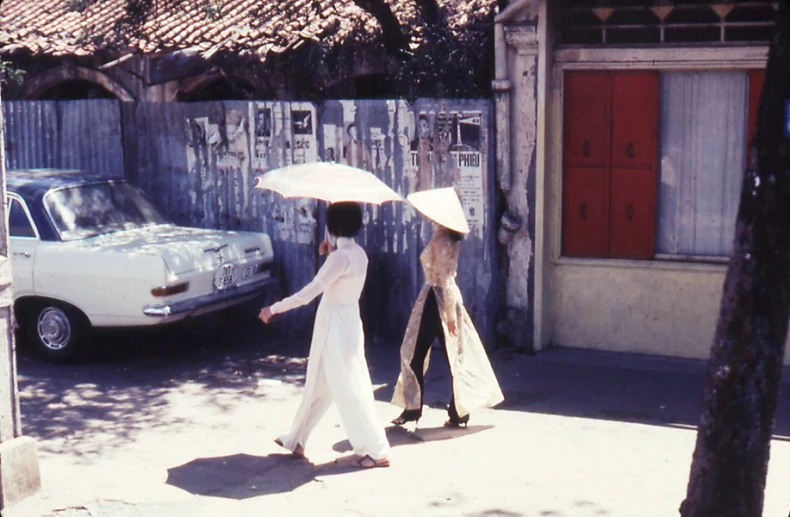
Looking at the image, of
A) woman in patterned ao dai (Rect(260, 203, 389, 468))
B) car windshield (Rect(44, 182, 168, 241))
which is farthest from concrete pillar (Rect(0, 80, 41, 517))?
car windshield (Rect(44, 182, 168, 241))

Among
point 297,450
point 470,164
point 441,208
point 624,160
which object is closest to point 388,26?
point 470,164

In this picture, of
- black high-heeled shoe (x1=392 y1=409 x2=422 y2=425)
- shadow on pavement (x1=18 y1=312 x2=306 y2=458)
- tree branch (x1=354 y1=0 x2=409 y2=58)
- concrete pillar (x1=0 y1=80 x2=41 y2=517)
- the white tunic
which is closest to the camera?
concrete pillar (x1=0 y1=80 x2=41 y2=517)

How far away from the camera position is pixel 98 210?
33.3ft

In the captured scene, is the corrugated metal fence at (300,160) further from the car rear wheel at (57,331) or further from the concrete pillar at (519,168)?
the car rear wheel at (57,331)

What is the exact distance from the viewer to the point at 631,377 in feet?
30.2

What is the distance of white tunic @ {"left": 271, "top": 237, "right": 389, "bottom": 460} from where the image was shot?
6.90m

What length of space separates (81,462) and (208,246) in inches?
114

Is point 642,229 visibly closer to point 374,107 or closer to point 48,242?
point 374,107

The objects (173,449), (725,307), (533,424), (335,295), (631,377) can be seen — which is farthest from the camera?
(631,377)

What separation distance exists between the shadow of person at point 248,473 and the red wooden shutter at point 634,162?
12.5 ft

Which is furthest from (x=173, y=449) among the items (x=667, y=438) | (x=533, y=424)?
(x=667, y=438)

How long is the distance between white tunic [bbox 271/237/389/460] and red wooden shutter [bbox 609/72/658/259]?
11.8 feet

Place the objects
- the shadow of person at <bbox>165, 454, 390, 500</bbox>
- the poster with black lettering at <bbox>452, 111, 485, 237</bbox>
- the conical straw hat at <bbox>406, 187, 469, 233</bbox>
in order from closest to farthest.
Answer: the shadow of person at <bbox>165, 454, 390, 500</bbox>
the conical straw hat at <bbox>406, 187, 469, 233</bbox>
the poster with black lettering at <bbox>452, 111, 485, 237</bbox>

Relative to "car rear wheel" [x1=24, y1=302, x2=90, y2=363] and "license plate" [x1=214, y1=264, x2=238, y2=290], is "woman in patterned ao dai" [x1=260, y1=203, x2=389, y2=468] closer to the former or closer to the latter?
"license plate" [x1=214, y1=264, x2=238, y2=290]
